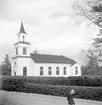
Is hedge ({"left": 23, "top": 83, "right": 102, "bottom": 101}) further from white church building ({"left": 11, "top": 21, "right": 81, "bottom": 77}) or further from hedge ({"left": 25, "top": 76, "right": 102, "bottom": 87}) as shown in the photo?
white church building ({"left": 11, "top": 21, "right": 81, "bottom": 77})

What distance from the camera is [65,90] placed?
8.52 m

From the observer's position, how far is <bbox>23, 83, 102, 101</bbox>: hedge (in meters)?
7.39

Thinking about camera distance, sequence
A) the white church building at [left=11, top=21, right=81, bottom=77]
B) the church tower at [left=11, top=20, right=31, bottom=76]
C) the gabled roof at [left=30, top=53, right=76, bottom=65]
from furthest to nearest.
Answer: the gabled roof at [left=30, top=53, right=76, bottom=65] < the white church building at [left=11, top=21, right=81, bottom=77] < the church tower at [left=11, top=20, right=31, bottom=76]

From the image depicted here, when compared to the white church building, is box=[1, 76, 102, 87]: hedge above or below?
below

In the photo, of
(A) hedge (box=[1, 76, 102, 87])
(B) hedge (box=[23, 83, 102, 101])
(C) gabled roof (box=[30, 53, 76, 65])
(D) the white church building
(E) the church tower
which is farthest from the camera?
(C) gabled roof (box=[30, 53, 76, 65])

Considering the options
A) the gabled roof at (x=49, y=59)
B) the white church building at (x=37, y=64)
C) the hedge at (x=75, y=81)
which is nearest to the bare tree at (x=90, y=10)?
the hedge at (x=75, y=81)

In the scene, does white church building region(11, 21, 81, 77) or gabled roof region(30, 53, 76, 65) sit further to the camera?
gabled roof region(30, 53, 76, 65)

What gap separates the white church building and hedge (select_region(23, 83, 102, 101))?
9.99 meters

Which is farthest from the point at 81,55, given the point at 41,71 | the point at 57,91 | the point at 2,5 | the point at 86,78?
the point at 2,5

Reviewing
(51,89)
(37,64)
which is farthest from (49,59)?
(51,89)

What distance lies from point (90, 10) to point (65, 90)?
5181mm

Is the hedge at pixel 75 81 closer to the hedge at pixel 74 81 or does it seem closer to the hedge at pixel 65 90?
the hedge at pixel 74 81

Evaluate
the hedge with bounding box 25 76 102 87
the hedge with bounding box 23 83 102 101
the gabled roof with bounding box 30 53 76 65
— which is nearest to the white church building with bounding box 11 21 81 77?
the gabled roof with bounding box 30 53 76 65

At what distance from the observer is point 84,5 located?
39.1ft
